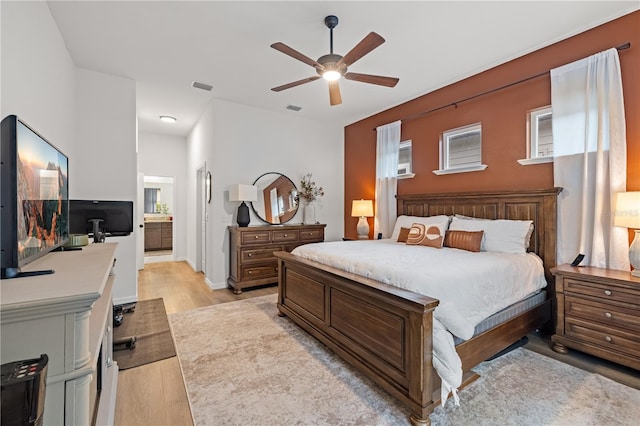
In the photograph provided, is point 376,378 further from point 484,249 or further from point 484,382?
point 484,249

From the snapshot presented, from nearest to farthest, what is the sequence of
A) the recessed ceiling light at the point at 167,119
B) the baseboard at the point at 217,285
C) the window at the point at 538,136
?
the window at the point at 538,136 < the baseboard at the point at 217,285 < the recessed ceiling light at the point at 167,119

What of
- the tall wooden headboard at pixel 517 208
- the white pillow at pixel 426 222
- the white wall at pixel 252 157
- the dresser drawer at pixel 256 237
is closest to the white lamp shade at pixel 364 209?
the white pillow at pixel 426 222

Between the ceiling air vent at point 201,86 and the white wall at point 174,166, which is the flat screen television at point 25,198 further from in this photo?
the white wall at point 174,166

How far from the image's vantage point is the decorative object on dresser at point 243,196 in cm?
427

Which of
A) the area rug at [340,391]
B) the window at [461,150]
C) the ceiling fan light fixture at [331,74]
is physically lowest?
the area rug at [340,391]

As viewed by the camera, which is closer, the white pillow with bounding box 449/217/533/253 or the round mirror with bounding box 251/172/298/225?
the white pillow with bounding box 449/217/533/253

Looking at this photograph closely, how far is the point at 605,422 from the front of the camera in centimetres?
168

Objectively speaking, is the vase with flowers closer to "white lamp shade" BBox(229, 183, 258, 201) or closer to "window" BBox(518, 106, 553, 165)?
"white lamp shade" BBox(229, 183, 258, 201)

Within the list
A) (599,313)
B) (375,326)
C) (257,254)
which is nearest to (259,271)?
(257,254)

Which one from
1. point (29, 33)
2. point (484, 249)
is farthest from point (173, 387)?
point (484, 249)

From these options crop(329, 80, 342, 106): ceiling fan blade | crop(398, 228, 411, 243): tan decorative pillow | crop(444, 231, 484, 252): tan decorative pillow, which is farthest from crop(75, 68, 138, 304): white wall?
crop(444, 231, 484, 252): tan decorative pillow

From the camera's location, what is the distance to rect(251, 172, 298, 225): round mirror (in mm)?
4859

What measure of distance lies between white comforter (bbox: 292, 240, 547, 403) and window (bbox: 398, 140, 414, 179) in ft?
6.40

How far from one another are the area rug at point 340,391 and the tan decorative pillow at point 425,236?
1.21 m
